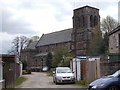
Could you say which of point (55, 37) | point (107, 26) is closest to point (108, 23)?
point (107, 26)

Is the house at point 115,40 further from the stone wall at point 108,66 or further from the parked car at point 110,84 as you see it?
the parked car at point 110,84

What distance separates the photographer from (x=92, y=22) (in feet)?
276

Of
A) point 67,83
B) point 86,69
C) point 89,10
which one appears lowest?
point 67,83

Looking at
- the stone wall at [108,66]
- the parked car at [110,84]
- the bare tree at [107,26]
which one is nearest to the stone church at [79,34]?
the bare tree at [107,26]

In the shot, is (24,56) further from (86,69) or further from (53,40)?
(86,69)

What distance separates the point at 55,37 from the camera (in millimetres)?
104562

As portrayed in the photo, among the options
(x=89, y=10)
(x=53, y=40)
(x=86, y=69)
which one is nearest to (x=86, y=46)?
(x=89, y=10)

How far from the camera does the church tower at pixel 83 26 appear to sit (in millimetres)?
82125

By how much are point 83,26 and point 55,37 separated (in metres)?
23.1

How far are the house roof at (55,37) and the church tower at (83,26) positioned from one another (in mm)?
7459

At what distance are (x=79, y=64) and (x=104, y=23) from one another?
43475mm

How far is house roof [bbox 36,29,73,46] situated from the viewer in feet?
319

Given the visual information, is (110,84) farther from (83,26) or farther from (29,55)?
(29,55)

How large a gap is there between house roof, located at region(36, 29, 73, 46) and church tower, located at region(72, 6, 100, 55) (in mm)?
7459
